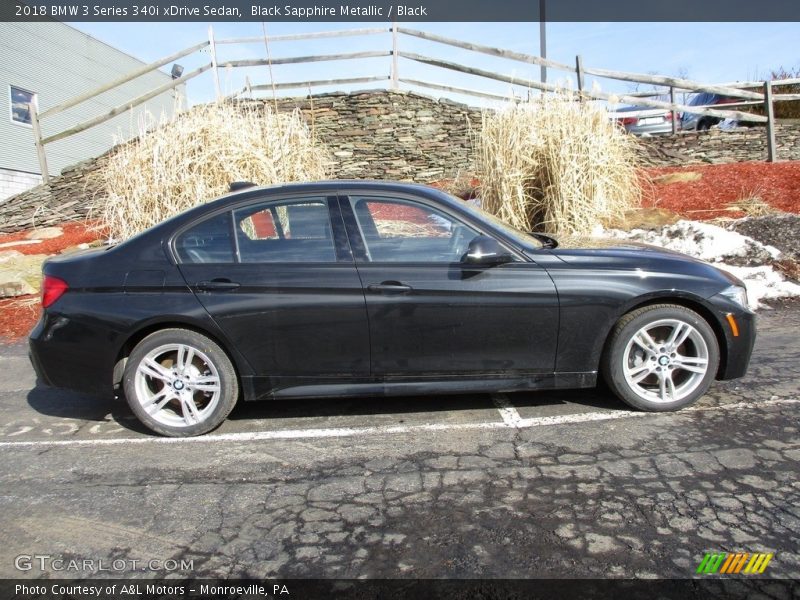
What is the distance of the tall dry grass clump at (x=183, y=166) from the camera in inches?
335

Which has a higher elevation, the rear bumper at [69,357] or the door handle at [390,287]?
the door handle at [390,287]

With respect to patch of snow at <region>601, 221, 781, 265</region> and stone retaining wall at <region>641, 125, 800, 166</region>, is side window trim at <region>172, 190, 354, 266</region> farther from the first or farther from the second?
stone retaining wall at <region>641, 125, 800, 166</region>

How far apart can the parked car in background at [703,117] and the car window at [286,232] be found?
15.2m

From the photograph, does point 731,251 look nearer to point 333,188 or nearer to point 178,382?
point 333,188

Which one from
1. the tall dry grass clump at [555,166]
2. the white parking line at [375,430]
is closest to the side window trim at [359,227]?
the white parking line at [375,430]

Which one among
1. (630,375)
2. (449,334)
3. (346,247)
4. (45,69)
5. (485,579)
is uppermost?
(45,69)

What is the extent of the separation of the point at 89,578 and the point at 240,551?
Result: 59 centimetres

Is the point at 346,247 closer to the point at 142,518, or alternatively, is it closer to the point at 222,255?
the point at 222,255

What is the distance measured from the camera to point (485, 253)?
3.60 meters

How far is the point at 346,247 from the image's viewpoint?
3779mm

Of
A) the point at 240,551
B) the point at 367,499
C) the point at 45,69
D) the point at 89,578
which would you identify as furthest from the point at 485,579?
the point at 45,69

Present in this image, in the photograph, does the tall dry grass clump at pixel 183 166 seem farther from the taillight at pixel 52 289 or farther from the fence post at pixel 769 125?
the fence post at pixel 769 125

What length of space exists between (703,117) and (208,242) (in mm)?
17323

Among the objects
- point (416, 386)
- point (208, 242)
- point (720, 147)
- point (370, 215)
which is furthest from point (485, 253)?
point (720, 147)
